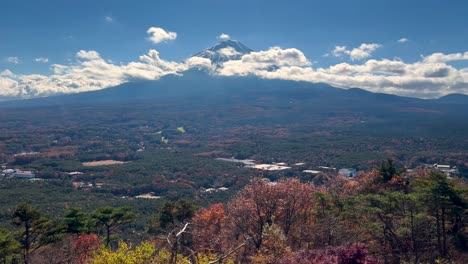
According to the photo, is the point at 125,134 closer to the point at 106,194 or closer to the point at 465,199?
the point at 106,194

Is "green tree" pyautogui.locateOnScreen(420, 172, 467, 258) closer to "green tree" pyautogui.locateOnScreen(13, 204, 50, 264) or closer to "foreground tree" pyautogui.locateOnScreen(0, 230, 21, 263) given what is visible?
"foreground tree" pyautogui.locateOnScreen(0, 230, 21, 263)

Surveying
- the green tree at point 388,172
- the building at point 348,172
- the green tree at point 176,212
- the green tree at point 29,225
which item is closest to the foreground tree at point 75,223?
the green tree at point 29,225

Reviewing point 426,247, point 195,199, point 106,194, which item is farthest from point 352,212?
point 106,194

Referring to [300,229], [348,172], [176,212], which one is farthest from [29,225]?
[348,172]

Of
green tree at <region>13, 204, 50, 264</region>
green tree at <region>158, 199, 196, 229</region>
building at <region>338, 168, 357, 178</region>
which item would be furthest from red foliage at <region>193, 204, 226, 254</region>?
building at <region>338, 168, 357, 178</region>

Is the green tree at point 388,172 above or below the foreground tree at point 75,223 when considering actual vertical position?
above

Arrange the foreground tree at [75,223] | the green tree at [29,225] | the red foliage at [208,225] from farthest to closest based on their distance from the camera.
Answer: the foreground tree at [75,223]
the red foliage at [208,225]
the green tree at [29,225]

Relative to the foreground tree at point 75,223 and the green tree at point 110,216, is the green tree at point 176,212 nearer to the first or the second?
the green tree at point 110,216

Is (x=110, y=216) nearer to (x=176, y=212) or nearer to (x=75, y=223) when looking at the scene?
(x=75, y=223)
